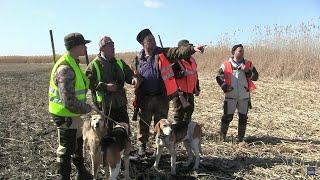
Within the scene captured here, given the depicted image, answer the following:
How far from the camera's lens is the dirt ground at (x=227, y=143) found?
6.96 m

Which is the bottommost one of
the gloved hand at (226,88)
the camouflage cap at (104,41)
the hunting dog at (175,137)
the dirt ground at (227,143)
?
the dirt ground at (227,143)

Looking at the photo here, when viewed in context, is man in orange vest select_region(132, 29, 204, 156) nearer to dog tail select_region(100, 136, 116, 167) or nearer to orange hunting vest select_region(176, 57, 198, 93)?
orange hunting vest select_region(176, 57, 198, 93)

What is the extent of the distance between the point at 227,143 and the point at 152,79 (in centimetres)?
229

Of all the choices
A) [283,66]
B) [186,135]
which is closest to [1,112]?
[186,135]

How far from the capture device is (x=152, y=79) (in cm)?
777

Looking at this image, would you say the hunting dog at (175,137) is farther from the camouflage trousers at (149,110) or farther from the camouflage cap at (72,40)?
the camouflage cap at (72,40)

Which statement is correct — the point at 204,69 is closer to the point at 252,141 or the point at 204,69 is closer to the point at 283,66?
the point at 283,66

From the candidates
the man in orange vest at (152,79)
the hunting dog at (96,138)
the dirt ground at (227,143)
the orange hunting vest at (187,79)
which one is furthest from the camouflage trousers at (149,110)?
the hunting dog at (96,138)

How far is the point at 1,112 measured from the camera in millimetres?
12711

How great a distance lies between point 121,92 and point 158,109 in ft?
2.87

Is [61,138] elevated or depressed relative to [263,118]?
elevated

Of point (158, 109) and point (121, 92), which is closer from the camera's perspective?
point (121, 92)

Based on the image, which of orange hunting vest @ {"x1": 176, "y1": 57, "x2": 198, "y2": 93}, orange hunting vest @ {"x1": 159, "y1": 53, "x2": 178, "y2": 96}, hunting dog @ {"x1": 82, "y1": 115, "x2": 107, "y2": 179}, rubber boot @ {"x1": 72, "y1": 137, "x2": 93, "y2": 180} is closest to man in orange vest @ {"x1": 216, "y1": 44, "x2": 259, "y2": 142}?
orange hunting vest @ {"x1": 176, "y1": 57, "x2": 198, "y2": 93}

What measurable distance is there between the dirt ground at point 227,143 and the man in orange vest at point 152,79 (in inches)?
31.0
